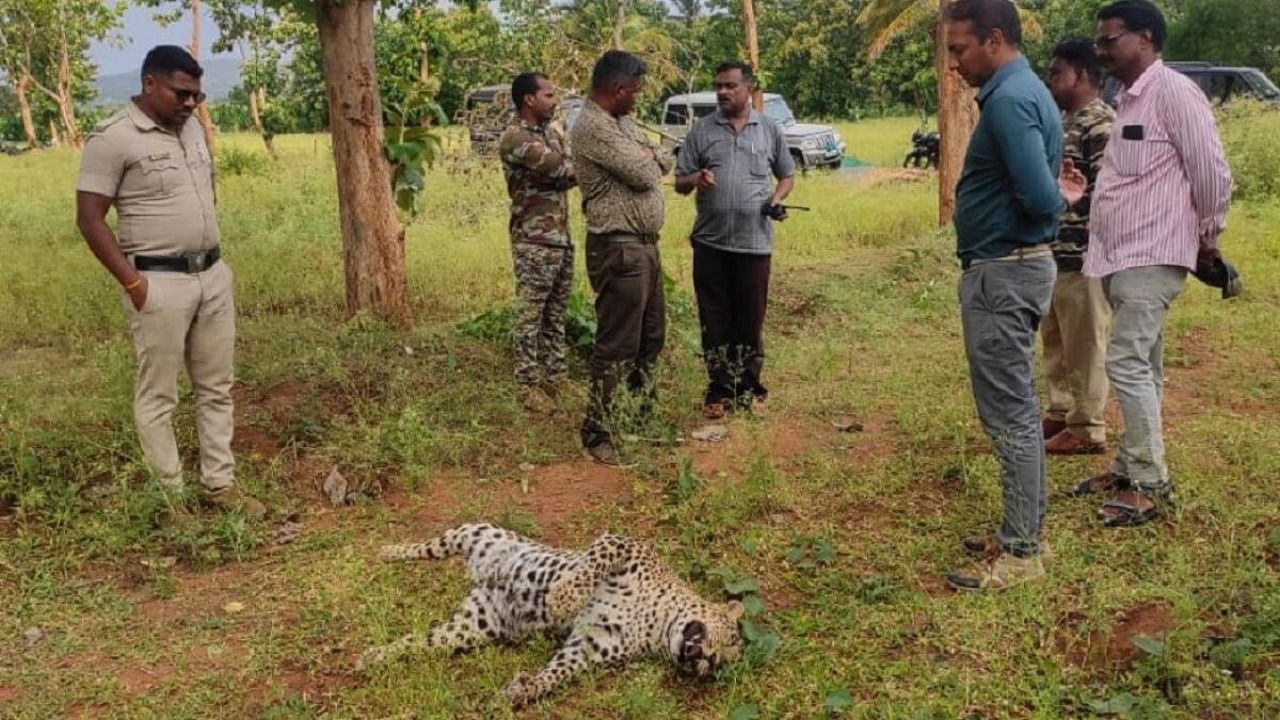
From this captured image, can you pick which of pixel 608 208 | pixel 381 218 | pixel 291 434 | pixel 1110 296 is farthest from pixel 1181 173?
pixel 381 218

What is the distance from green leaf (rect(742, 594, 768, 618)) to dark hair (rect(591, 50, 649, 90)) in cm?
230

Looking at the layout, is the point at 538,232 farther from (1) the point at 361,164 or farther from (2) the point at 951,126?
(2) the point at 951,126

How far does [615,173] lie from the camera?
14.9ft

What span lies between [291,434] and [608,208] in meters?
1.89

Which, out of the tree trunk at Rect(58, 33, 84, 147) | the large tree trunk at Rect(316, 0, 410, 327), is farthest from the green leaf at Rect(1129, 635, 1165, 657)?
the tree trunk at Rect(58, 33, 84, 147)

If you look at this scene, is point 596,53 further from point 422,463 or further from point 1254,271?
point 422,463

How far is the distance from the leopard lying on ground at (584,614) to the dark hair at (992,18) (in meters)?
1.93

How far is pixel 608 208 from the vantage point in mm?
4613

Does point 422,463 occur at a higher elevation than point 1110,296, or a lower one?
lower

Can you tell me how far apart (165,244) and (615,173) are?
1842 millimetres

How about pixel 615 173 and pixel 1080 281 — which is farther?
pixel 615 173

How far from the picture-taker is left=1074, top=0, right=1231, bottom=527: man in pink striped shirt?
3.63 m

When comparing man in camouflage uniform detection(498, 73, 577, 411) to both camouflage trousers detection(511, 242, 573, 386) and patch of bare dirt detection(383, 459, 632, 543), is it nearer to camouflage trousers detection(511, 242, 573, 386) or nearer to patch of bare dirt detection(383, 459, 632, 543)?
camouflage trousers detection(511, 242, 573, 386)

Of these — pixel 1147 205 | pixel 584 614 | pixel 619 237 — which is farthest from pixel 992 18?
pixel 584 614
